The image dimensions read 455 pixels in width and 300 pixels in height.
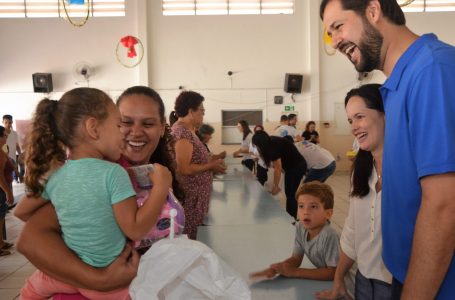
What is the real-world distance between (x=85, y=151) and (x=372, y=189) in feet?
3.55

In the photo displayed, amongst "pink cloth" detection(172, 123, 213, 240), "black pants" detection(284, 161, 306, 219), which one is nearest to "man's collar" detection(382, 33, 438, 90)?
"pink cloth" detection(172, 123, 213, 240)

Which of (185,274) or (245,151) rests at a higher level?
(185,274)

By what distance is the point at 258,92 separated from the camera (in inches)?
478

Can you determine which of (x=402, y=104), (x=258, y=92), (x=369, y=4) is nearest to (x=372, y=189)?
(x=402, y=104)

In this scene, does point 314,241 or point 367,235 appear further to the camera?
point 314,241

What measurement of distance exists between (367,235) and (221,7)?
37.4 ft

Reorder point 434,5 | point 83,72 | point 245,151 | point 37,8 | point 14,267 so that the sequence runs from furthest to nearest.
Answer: point 434,5 → point 37,8 → point 83,72 → point 245,151 → point 14,267

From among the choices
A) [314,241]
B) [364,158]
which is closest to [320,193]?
[314,241]

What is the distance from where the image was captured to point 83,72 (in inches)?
460

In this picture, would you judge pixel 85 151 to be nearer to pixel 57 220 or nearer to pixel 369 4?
pixel 57 220

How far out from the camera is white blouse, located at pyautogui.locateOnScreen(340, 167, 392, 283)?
5.08 feet

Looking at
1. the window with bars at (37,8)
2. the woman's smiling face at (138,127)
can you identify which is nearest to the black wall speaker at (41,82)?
the window with bars at (37,8)

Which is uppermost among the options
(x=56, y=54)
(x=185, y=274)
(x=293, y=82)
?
(x=56, y=54)

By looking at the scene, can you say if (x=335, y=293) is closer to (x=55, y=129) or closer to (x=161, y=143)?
(x=161, y=143)
